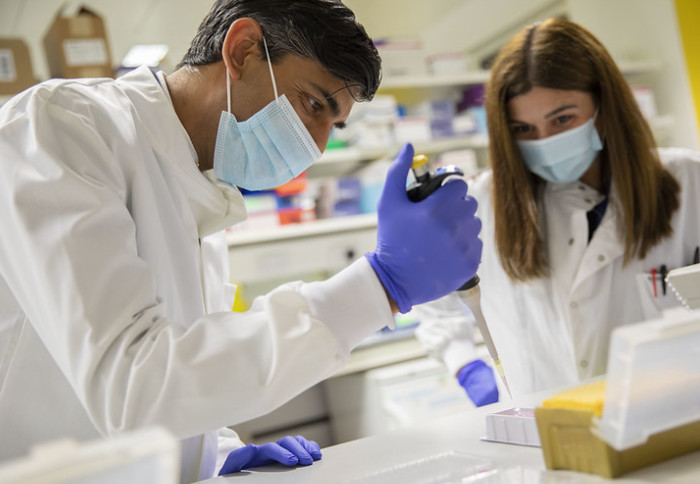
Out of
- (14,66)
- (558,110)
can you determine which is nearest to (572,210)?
(558,110)

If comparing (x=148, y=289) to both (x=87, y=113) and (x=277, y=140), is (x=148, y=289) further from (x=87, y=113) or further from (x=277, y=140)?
(x=277, y=140)

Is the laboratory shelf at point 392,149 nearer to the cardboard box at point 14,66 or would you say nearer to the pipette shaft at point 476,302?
the cardboard box at point 14,66

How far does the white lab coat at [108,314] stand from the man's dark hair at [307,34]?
0.83ft

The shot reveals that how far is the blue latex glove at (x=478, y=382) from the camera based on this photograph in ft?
5.13

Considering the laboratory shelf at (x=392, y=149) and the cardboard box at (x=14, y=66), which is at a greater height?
the cardboard box at (x=14, y=66)

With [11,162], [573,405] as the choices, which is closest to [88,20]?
[11,162]

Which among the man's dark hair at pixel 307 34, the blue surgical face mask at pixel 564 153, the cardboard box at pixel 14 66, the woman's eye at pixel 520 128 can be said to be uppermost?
the cardboard box at pixel 14 66

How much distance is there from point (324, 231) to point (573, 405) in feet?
7.95

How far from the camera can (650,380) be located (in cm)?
63

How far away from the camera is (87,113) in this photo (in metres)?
0.94

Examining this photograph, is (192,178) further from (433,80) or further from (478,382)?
(433,80)

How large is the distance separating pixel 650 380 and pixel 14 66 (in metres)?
2.89

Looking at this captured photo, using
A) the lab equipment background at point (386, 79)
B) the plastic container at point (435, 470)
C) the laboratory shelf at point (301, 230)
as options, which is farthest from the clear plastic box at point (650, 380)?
the laboratory shelf at point (301, 230)

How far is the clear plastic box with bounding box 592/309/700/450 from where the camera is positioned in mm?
590
